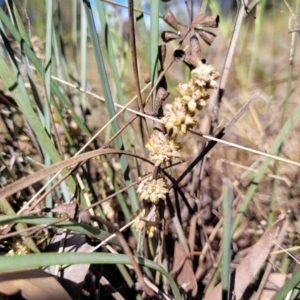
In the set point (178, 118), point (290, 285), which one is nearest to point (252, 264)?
point (290, 285)

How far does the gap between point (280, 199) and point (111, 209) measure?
29cm

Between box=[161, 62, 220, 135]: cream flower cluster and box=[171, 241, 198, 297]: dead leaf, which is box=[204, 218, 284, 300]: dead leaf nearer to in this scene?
box=[171, 241, 198, 297]: dead leaf

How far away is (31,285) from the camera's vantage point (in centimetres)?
33

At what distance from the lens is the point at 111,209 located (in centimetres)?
57

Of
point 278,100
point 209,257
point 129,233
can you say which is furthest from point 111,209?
point 278,100

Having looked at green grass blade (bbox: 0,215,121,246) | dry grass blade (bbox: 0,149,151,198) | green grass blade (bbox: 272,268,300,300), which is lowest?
green grass blade (bbox: 272,268,300,300)

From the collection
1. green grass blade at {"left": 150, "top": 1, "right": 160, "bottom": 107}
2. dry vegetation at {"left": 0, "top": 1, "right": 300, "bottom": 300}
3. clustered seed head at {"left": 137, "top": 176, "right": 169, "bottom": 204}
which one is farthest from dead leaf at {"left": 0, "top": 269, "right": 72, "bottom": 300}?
green grass blade at {"left": 150, "top": 1, "right": 160, "bottom": 107}

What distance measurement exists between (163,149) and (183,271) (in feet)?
0.73

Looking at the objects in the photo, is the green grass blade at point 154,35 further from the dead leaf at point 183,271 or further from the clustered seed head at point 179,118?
the dead leaf at point 183,271

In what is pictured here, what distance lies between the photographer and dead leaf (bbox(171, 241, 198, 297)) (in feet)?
1.60

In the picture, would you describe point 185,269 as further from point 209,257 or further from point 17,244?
point 17,244

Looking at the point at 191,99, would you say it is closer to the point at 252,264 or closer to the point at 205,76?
the point at 205,76

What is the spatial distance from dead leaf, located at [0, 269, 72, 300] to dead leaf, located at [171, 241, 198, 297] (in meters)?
0.19

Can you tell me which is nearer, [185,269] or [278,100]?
[185,269]
